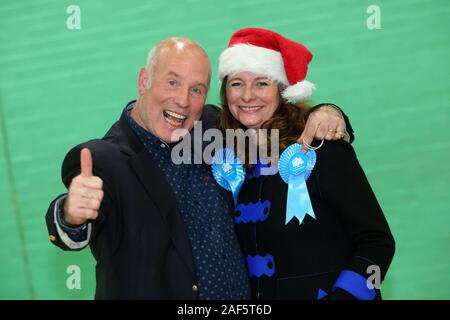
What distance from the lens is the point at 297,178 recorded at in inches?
74.8

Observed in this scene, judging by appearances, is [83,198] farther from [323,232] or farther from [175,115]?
[323,232]

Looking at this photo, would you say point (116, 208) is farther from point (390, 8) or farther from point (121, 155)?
point (390, 8)

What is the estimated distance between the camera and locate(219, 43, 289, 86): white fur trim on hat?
205 cm

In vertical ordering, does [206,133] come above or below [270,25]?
below

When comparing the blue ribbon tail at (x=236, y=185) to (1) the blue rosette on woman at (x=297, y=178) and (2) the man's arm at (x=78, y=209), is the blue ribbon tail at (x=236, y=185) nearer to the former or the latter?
(1) the blue rosette on woman at (x=297, y=178)

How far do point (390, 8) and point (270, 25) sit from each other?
683mm

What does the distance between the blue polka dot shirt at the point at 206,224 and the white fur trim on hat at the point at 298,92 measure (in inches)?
15.3

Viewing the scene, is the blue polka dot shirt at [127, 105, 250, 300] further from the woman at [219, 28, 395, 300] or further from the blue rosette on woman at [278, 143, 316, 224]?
Answer: the blue rosette on woman at [278, 143, 316, 224]

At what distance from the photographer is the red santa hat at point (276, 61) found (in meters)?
2.05

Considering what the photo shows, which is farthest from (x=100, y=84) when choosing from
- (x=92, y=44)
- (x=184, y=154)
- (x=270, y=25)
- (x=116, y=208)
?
(x=116, y=208)

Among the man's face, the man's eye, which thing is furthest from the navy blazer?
the man's eye

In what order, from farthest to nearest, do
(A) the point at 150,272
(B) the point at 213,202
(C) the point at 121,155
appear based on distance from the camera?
(B) the point at 213,202, (C) the point at 121,155, (A) the point at 150,272

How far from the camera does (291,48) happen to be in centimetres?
206
